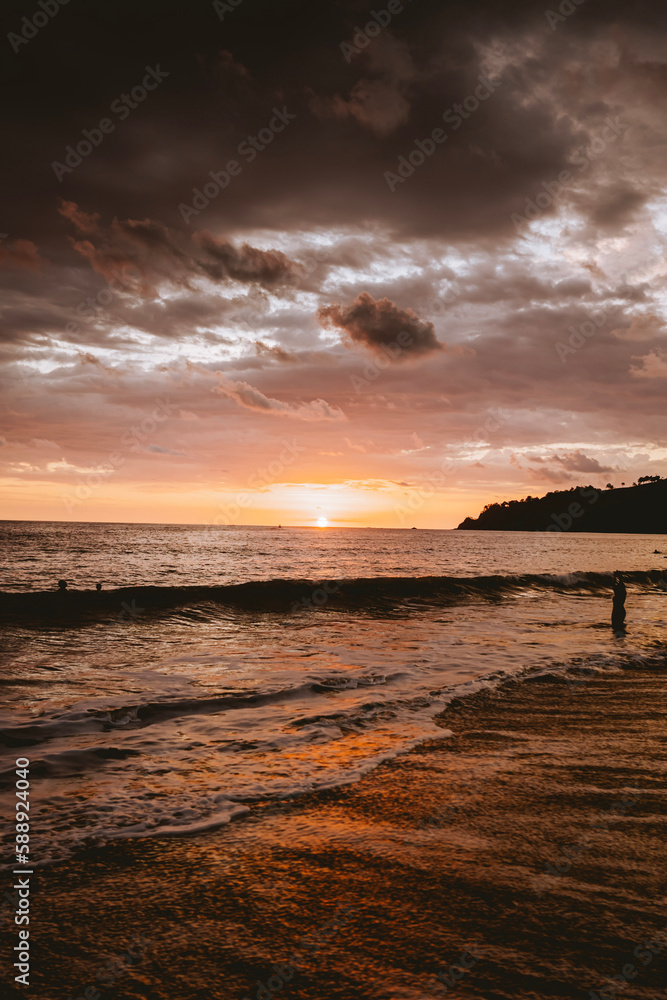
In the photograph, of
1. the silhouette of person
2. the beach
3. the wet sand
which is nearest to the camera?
the wet sand

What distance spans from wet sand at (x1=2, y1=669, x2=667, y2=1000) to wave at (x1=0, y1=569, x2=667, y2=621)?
17.6 meters

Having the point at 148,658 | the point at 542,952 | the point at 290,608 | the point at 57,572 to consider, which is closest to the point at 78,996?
the point at 542,952

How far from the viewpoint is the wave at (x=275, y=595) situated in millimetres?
21359

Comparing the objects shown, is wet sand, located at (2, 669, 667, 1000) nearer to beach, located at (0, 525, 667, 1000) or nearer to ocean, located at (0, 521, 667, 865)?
beach, located at (0, 525, 667, 1000)

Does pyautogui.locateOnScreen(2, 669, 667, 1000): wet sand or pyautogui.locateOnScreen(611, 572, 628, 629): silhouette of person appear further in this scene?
pyautogui.locateOnScreen(611, 572, 628, 629): silhouette of person

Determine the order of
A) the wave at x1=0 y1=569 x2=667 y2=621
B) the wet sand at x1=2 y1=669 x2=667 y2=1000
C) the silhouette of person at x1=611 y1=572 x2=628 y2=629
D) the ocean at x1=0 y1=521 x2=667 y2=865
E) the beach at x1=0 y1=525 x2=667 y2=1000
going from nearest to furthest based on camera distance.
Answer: the wet sand at x1=2 y1=669 x2=667 y2=1000, the beach at x1=0 y1=525 x2=667 y2=1000, the ocean at x1=0 y1=521 x2=667 y2=865, the silhouette of person at x1=611 y1=572 x2=628 y2=629, the wave at x1=0 y1=569 x2=667 y2=621

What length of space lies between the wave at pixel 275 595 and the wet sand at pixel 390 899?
17.6 meters

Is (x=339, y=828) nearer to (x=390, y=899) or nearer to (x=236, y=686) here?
(x=390, y=899)

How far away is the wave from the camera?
2136 cm

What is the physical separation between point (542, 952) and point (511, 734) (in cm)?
470

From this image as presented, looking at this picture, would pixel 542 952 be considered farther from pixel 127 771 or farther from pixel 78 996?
pixel 127 771

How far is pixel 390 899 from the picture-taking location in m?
3.79

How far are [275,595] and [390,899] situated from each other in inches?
948

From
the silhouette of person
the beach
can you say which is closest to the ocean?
the beach
